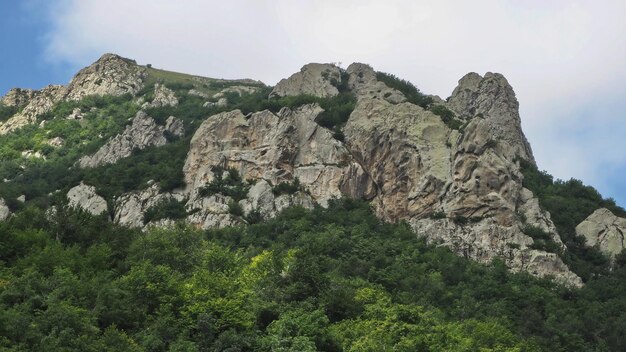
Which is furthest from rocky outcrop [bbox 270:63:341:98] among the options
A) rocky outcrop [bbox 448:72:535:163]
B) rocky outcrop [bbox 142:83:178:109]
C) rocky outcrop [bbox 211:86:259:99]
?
rocky outcrop [bbox 211:86:259:99]

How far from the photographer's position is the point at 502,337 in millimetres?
65438

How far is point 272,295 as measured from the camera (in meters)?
57.2

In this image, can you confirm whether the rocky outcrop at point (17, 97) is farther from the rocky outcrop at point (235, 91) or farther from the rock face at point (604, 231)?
the rock face at point (604, 231)

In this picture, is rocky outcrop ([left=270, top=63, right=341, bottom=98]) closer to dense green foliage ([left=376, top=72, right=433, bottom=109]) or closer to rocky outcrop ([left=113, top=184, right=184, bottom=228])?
dense green foliage ([left=376, top=72, right=433, bottom=109])

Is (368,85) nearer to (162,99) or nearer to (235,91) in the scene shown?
(162,99)

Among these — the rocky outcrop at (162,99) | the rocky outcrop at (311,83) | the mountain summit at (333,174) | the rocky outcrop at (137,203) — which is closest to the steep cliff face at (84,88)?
the rocky outcrop at (162,99)

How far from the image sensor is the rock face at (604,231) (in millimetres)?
98812

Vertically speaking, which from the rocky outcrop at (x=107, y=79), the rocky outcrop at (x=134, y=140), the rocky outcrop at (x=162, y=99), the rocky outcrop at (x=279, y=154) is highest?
the rocky outcrop at (x=107, y=79)

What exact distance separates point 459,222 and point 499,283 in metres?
11.7

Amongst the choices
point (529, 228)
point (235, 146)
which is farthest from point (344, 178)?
point (529, 228)

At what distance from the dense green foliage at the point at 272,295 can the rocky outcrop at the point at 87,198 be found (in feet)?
60.2

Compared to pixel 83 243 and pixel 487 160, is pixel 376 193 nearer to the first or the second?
pixel 487 160

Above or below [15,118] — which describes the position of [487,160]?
below

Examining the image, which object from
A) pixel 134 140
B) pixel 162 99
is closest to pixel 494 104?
pixel 134 140
